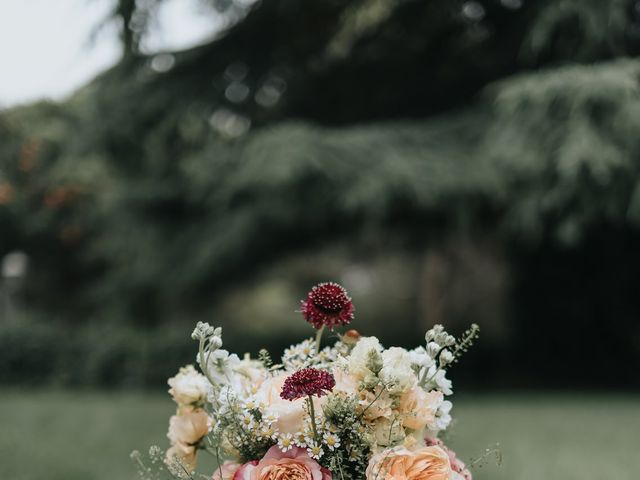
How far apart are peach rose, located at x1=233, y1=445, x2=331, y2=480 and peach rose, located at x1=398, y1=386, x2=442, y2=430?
20 centimetres

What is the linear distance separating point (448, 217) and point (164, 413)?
353 centimetres

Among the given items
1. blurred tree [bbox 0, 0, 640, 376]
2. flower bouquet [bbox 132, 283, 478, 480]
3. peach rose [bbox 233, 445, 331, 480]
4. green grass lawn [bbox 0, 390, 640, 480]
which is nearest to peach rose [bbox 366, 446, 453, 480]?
flower bouquet [bbox 132, 283, 478, 480]

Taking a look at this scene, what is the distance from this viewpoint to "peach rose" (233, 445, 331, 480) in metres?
1.50

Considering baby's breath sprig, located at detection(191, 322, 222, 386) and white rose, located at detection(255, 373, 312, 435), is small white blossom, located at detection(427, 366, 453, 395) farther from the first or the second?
baby's breath sprig, located at detection(191, 322, 222, 386)

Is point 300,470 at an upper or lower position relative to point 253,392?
lower

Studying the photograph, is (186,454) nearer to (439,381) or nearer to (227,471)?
(227,471)

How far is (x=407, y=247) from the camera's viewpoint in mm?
10141

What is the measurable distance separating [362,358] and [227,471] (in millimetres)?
393

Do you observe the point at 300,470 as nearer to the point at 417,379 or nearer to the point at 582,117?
the point at 417,379

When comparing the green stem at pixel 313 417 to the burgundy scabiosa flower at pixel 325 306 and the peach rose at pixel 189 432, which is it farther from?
the peach rose at pixel 189 432

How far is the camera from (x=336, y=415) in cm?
152

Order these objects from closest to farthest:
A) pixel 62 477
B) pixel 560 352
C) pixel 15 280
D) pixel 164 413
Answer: pixel 62 477 < pixel 164 413 < pixel 560 352 < pixel 15 280

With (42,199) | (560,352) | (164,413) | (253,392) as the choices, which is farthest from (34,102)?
(253,392)

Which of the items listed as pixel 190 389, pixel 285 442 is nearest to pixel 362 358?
pixel 285 442
